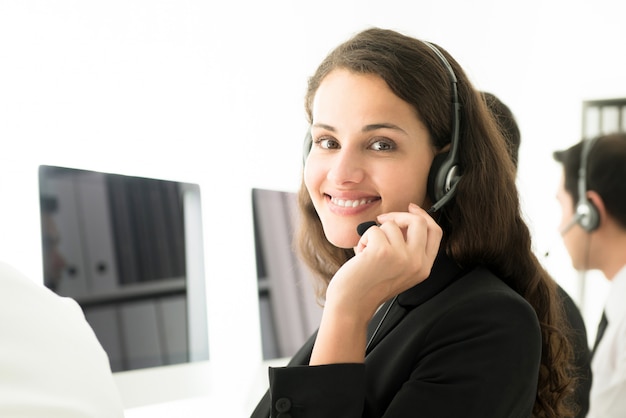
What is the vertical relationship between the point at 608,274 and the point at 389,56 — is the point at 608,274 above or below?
below

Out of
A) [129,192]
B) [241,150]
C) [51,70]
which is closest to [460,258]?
[129,192]

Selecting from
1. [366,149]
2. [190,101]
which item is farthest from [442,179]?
[190,101]

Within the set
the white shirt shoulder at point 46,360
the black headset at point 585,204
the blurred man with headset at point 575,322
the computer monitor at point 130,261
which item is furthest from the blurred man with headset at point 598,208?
the white shirt shoulder at point 46,360

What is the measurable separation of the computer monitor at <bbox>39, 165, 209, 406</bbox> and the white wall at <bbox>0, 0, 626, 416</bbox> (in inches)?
4.9

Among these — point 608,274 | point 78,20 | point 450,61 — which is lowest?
point 608,274

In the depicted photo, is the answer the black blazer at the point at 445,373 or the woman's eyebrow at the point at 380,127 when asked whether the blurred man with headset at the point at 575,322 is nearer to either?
the woman's eyebrow at the point at 380,127

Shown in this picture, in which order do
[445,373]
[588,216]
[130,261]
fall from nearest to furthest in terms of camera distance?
[445,373], [130,261], [588,216]

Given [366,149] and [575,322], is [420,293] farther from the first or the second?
[575,322]

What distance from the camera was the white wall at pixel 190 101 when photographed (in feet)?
5.49

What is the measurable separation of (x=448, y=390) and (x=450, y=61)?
1.81 ft

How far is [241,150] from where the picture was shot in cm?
234

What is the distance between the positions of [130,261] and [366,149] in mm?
617

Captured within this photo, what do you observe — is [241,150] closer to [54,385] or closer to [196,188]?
[196,188]

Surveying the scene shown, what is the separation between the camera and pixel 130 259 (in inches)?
58.5
